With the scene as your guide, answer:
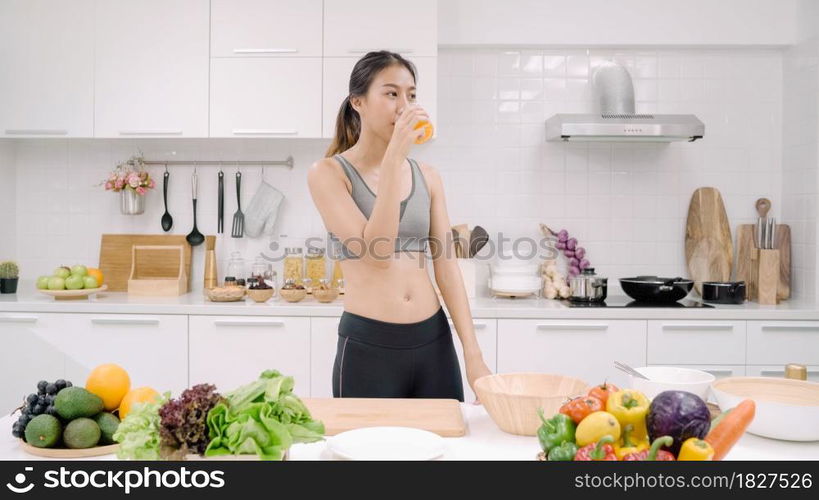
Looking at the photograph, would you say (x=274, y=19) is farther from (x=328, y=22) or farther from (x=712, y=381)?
(x=712, y=381)

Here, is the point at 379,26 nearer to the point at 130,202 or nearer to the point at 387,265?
the point at 130,202

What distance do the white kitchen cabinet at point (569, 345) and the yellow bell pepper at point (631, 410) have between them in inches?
80.3

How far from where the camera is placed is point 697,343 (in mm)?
3117

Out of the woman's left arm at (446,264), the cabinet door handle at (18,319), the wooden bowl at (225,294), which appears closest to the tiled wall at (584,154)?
the wooden bowl at (225,294)

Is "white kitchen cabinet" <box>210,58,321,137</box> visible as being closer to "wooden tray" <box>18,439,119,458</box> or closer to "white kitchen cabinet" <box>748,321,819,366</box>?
"white kitchen cabinet" <box>748,321,819,366</box>

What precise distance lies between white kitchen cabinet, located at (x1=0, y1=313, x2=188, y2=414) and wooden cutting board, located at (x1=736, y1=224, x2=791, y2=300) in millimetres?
2773

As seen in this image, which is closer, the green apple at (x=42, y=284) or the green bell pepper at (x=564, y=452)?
the green bell pepper at (x=564, y=452)

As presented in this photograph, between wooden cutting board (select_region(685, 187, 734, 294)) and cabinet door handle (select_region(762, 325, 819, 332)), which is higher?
wooden cutting board (select_region(685, 187, 734, 294))

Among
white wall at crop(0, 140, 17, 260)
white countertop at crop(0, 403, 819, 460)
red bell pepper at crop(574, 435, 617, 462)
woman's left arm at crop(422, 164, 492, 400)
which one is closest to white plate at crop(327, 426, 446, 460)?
white countertop at crop(0, 403, 819, 460)

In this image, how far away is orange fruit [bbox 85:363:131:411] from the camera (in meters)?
1.24

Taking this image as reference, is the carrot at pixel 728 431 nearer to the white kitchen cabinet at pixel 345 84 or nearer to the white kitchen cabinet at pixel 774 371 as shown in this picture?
the white kitchen cabinet at pixel 774 371

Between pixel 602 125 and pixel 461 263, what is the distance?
0.94 meters

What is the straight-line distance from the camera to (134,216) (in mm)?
3822

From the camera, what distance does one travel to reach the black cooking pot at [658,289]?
10.6ft
